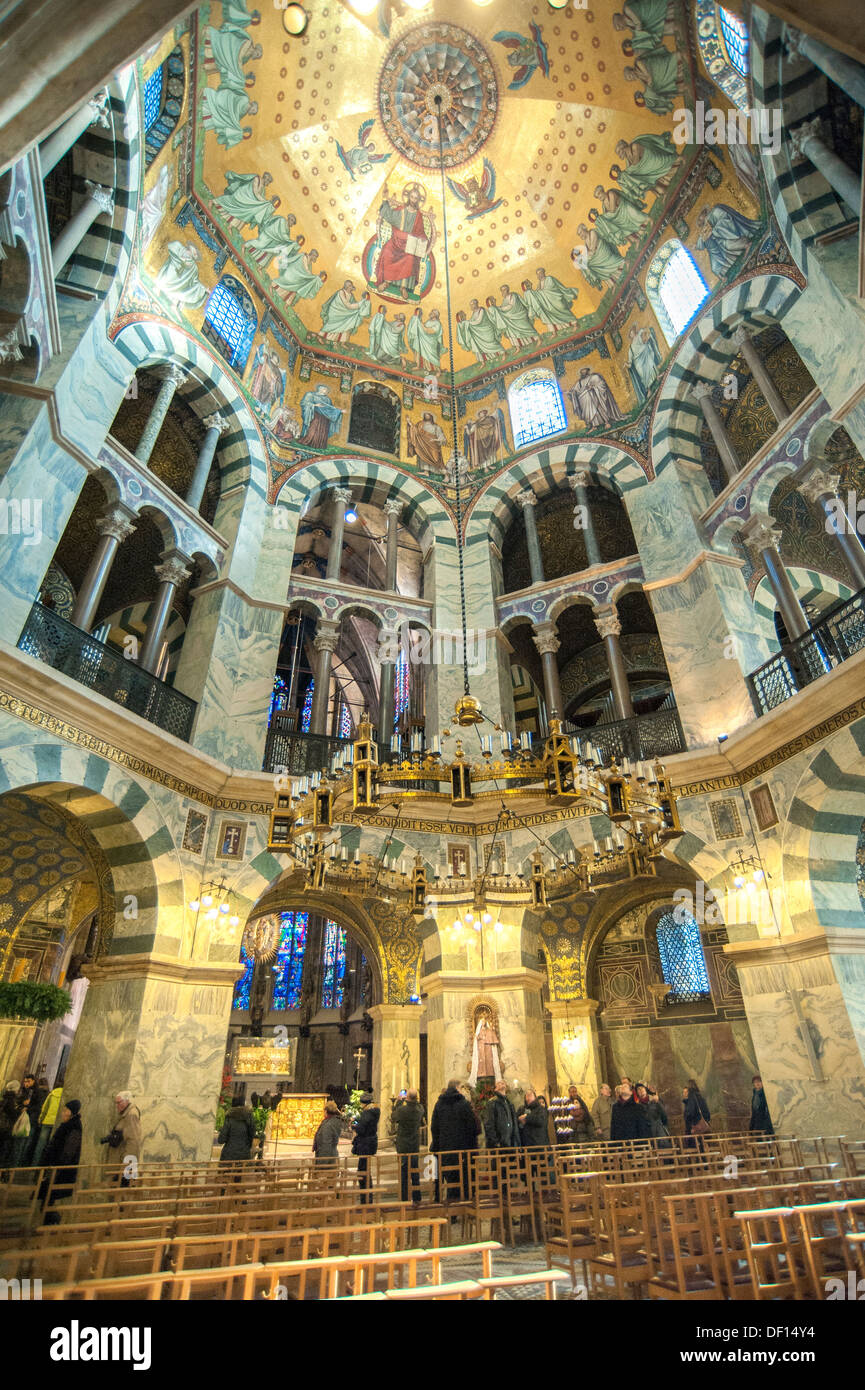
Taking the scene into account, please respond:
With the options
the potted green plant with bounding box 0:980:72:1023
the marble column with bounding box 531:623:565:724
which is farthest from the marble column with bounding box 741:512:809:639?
the potted green plant with bounding box 0:980:72:1023

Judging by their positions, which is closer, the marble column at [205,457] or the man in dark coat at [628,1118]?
the man in dark coat at [628,1118]

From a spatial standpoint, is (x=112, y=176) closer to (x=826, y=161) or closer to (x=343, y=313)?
(x=343, y=313)

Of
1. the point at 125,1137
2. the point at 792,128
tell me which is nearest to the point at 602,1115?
the point at 125,1137

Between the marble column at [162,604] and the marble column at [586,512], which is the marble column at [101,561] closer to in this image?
the marble column at [162,604]

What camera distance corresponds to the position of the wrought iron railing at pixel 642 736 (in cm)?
1169

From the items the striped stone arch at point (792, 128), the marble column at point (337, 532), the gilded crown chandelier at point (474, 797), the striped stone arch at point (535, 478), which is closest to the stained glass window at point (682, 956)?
the gilded crown chandelier at point (474, 797)

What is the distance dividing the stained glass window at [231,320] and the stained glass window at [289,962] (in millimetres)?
15626

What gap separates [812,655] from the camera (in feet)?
31.9

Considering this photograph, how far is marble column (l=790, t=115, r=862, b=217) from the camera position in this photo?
8.68 m

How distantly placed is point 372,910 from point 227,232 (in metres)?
13.7

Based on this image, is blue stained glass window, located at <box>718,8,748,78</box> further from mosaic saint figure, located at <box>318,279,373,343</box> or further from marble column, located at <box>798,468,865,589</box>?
mosaic saint figure, located at <box>318,279,373,343</box>

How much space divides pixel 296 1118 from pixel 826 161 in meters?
18.7

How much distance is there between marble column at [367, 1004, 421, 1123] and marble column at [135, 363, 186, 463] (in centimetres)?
1068
